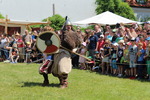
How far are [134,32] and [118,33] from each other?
0.66 m

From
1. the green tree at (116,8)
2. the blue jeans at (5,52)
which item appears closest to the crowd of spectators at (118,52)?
the blue jeans at (5,52)

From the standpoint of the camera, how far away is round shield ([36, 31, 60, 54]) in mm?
8414

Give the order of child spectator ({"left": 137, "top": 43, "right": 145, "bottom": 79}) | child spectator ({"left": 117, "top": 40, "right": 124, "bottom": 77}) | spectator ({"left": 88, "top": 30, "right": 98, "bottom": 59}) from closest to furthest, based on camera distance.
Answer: child spectator ({"left": 137, "top": 43, "right": 145, "bottom": 79})
child spectator ({"left": 117, "top": 40, "right": 124, "bottom": 77})
spectator ({"left": 88, "top": 30, "right": 98, "bottom": 59})

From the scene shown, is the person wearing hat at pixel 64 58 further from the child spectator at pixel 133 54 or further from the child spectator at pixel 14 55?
the child spectator at pixel 14 55

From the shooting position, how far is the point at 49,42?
8531mm

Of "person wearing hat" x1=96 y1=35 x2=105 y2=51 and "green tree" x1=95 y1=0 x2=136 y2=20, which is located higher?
"green tree" x1=95 y1=0 x2=136 y2=20

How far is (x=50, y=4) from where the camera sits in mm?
36375

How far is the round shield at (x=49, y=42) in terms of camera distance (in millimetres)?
8414

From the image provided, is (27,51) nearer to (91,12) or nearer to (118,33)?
(118,33)

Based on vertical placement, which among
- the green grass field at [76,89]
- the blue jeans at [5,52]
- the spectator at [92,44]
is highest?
the spectator at [92,44]

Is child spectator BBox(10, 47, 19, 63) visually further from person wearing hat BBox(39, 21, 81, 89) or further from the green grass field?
person wearing hat BBox(39, 21, 81, 89)

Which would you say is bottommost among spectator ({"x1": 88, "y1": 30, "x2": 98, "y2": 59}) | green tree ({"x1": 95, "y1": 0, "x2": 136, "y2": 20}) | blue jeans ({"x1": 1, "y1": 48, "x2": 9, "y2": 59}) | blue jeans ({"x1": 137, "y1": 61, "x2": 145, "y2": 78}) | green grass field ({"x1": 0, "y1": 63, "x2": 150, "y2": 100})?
green grass field ({"x1": 0, "y1": 63, "x2": 150, "y2": 100})

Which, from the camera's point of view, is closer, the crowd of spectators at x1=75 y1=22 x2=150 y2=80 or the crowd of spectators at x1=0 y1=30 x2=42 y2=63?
the crowd of spectators at x1=75 y1=22 x2=150 y2=80

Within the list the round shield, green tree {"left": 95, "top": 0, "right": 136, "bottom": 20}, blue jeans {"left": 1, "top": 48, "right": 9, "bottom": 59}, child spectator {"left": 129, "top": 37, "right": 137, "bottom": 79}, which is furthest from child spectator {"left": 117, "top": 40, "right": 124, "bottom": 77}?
green tree {"left": 95, "top": 0, "right": 136, "bottom": 20}
